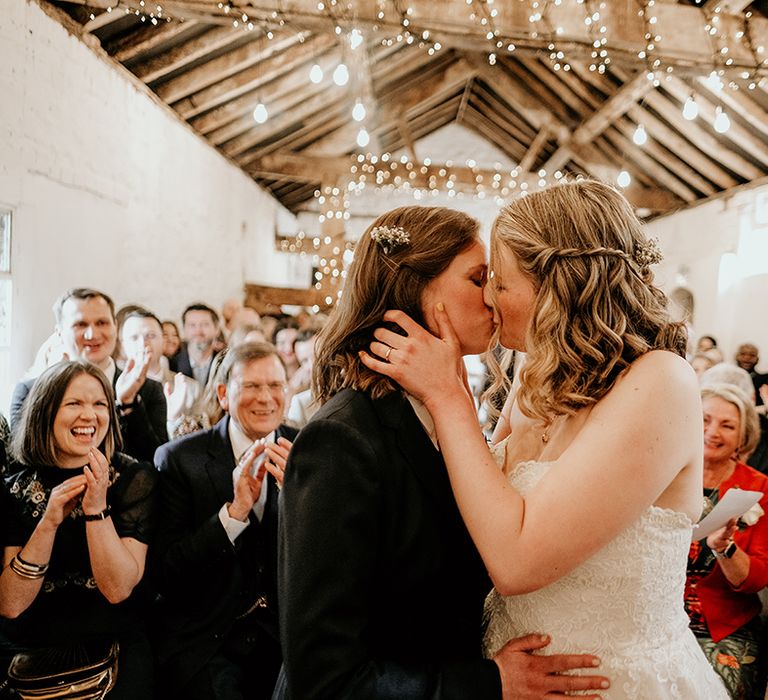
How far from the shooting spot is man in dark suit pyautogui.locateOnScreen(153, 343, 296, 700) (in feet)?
7.10

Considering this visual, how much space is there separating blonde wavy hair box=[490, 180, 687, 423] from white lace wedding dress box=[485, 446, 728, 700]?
0.67 ft

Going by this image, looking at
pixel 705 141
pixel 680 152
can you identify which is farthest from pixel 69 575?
pixel 680 152

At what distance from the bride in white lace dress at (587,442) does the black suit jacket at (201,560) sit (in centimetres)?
111

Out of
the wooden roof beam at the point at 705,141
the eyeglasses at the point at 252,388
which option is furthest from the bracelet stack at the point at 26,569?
the wooden roof beam at the point at 705,141

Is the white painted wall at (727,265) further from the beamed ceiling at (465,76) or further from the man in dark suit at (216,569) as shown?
the man in dark suit at (216,569)

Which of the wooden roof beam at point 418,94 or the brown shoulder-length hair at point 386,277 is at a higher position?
the wooden roof beam at point 418,94

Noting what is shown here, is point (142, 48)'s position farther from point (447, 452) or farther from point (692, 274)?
Answer: point (692, 274)

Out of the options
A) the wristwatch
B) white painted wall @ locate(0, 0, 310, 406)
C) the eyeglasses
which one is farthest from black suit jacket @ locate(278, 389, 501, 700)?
white painted wall @ locate(0, 0, 310, 406)

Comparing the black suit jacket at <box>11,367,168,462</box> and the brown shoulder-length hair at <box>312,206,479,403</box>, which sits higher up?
the brown shoulder-length hair at <box>312,206,479,403</box>

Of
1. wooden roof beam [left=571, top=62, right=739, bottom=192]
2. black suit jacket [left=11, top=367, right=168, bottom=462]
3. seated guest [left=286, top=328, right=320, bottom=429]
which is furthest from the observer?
wooden roof beam [left=571, top=62, right=739, bottom=192]

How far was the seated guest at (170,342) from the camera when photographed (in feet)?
17.4

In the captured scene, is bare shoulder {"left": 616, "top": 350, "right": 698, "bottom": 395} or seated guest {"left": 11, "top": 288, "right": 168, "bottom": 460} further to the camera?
seated guest {"left": 11, "top": 288, "right": 168, "bottom": 460}

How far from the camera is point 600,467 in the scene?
1137 mm

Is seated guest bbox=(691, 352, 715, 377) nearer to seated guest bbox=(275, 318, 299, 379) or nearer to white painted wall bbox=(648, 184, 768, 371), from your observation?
white painted wall bbox=(648, 184, 768, 371)
